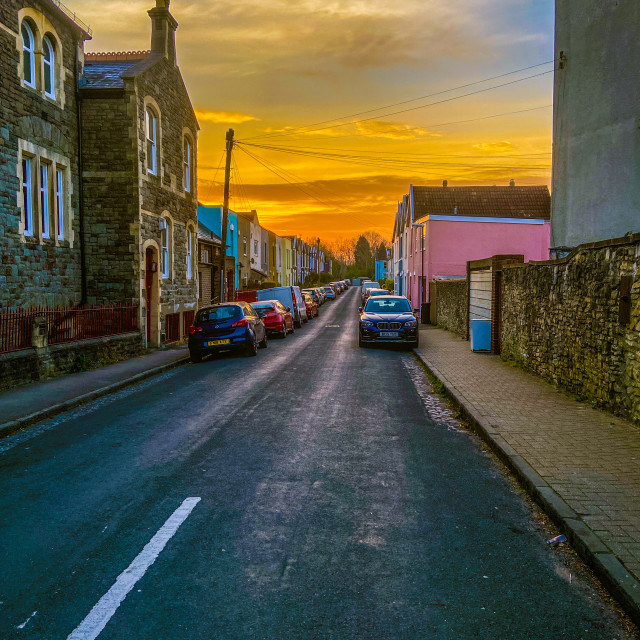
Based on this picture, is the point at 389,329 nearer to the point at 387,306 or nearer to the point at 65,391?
the point at 387,306

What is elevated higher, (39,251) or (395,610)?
(39,251)

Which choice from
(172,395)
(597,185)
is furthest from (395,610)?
(597,185)

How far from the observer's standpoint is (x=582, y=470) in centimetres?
586

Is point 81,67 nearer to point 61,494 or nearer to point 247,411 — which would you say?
point 247,411

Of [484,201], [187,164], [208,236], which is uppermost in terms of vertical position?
[484,201]

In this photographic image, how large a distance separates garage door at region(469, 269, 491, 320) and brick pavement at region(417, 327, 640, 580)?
210 inches

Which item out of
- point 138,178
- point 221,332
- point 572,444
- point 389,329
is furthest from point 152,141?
point 572,444

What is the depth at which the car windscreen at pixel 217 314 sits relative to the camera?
17031 millimetres

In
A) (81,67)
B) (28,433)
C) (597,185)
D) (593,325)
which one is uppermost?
(81,67)

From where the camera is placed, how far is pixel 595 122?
1673 centimetres

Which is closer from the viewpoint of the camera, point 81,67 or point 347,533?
point 347,533

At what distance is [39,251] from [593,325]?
513 inches

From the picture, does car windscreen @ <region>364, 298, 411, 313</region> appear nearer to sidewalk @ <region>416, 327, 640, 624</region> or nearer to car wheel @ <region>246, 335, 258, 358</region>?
car wheel @ <region>246, 335, 258, 358</region>

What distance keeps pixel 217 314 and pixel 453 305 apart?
426 inches
